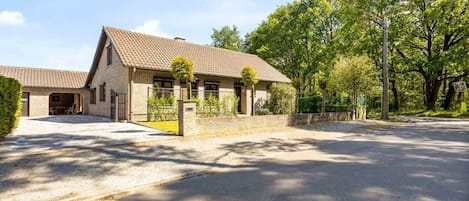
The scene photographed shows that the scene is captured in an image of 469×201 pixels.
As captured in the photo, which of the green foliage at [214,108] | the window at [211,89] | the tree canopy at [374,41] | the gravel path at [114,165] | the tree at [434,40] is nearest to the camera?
the gravel path at [114,165]

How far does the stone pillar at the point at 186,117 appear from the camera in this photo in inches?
400

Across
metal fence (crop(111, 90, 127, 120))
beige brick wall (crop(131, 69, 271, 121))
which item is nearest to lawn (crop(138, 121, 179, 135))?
beige brick wall (crop(131, 69, 271, 121))

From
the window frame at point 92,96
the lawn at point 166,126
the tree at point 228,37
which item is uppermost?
the tree at point 228,37

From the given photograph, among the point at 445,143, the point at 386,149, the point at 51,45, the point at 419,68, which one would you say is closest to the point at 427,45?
the point at 419,68

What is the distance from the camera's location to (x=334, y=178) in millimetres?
5148

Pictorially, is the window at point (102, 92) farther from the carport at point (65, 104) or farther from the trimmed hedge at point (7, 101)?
the trimmed hedge at point (7, 101)

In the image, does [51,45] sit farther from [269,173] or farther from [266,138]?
[269,173]

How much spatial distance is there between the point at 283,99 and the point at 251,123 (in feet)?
20.1

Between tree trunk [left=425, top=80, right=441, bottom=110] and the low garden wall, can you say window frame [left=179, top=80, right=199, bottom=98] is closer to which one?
the low garden wall

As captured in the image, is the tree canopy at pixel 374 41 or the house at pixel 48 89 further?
the tree canopy at pixel 374 41

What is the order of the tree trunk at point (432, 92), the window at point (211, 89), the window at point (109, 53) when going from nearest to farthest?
the window at point (109, 53) < the window at point (211, 89) < the tree trunk at point (432, 92)

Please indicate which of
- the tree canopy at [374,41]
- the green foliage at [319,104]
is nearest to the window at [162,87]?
the tree canopy at [374,41]

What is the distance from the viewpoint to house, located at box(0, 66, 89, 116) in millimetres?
22375

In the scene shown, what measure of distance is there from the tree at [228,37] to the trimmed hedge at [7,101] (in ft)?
129
